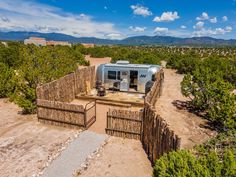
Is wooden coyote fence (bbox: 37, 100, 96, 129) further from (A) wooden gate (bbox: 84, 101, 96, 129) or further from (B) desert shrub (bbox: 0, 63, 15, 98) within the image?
(B) desert shrub (bbox: 0, 63, 15, 98)

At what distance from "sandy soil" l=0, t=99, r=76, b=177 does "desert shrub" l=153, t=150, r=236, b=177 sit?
5236mm

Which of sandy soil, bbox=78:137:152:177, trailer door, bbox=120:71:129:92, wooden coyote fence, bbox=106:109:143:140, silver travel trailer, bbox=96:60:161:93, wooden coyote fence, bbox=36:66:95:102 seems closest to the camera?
sandy soil, bbox=78:137:152:177

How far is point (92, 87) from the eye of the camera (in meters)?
20.2

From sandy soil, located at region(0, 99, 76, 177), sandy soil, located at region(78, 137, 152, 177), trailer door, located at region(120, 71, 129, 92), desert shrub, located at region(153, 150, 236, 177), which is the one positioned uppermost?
desert shrub, located at region(153, 150, 236, 177)

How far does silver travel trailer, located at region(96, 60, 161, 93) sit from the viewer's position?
1784cm

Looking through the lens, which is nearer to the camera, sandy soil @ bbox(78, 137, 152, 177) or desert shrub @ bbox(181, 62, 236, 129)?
sandy soil @ bbox(78, 137, 152, 177)

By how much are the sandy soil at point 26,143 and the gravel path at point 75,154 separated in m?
0.43

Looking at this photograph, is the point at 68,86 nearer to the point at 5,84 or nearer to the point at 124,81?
the point at 124,81

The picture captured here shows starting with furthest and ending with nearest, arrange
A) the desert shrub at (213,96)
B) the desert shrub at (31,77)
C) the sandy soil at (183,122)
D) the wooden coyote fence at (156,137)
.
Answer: the desert shrub at (31,77) → the desert shrub at (213,96) → the sandy soil at (183,122) → the wooden coyote fence at (156,137)

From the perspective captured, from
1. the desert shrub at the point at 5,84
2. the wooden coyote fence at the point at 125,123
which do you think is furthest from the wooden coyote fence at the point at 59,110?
the desert shrub at the point at 5,84

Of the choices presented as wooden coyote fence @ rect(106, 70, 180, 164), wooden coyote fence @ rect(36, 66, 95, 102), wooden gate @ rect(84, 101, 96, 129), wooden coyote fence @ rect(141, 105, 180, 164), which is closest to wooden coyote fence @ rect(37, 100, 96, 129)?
wooden gate @ rect(84, 101, 96, 129)

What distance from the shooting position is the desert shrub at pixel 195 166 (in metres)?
4.54

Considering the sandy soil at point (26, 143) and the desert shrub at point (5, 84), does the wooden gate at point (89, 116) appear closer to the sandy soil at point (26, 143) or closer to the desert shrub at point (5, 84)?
the sandy soil at point (26, 143)

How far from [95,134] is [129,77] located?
Result: 7.98 m
